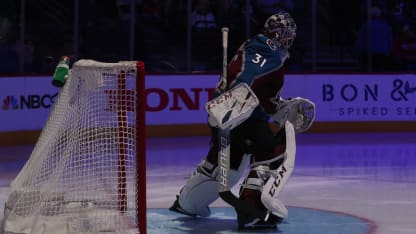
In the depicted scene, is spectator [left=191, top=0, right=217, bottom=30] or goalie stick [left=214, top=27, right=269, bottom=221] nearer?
goalie stick [left=214, top=27, right=269, bottom=221]

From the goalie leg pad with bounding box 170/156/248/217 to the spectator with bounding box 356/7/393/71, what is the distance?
290 inches

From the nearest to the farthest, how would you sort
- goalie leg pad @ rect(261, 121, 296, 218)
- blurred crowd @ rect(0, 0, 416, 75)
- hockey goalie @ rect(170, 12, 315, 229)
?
hockey goalie @ rect(170, 12, 315, 229) → goalie leg pad @ rect(261, 121, 296, 218) → blurred crowd @ rect(0, 0, 416, 75)

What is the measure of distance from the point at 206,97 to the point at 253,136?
5986 mm

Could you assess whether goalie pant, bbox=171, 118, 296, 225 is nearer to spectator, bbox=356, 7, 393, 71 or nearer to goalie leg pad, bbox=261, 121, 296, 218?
goalie leg pad, bbox=261, 121, 296, 218

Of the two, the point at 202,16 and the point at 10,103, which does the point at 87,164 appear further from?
the point at 202,16

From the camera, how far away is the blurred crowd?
12.3 metres

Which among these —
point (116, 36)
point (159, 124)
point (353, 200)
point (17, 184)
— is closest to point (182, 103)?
point (159, 124)

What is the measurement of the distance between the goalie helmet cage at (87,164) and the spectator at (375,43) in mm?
8297

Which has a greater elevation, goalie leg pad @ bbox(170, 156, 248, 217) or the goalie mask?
the goalie mask

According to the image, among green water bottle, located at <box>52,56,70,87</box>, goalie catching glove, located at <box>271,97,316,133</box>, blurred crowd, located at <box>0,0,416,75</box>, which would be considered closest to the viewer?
green water bottle, located at <box>52,56,70,87</box>

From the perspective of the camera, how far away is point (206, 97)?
12164mm

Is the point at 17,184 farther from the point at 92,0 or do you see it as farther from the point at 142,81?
the point at 92,0

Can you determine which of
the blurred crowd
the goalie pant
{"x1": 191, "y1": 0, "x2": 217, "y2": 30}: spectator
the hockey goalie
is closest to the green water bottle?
the hockey goalie

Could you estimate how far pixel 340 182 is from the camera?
8.52 metres
